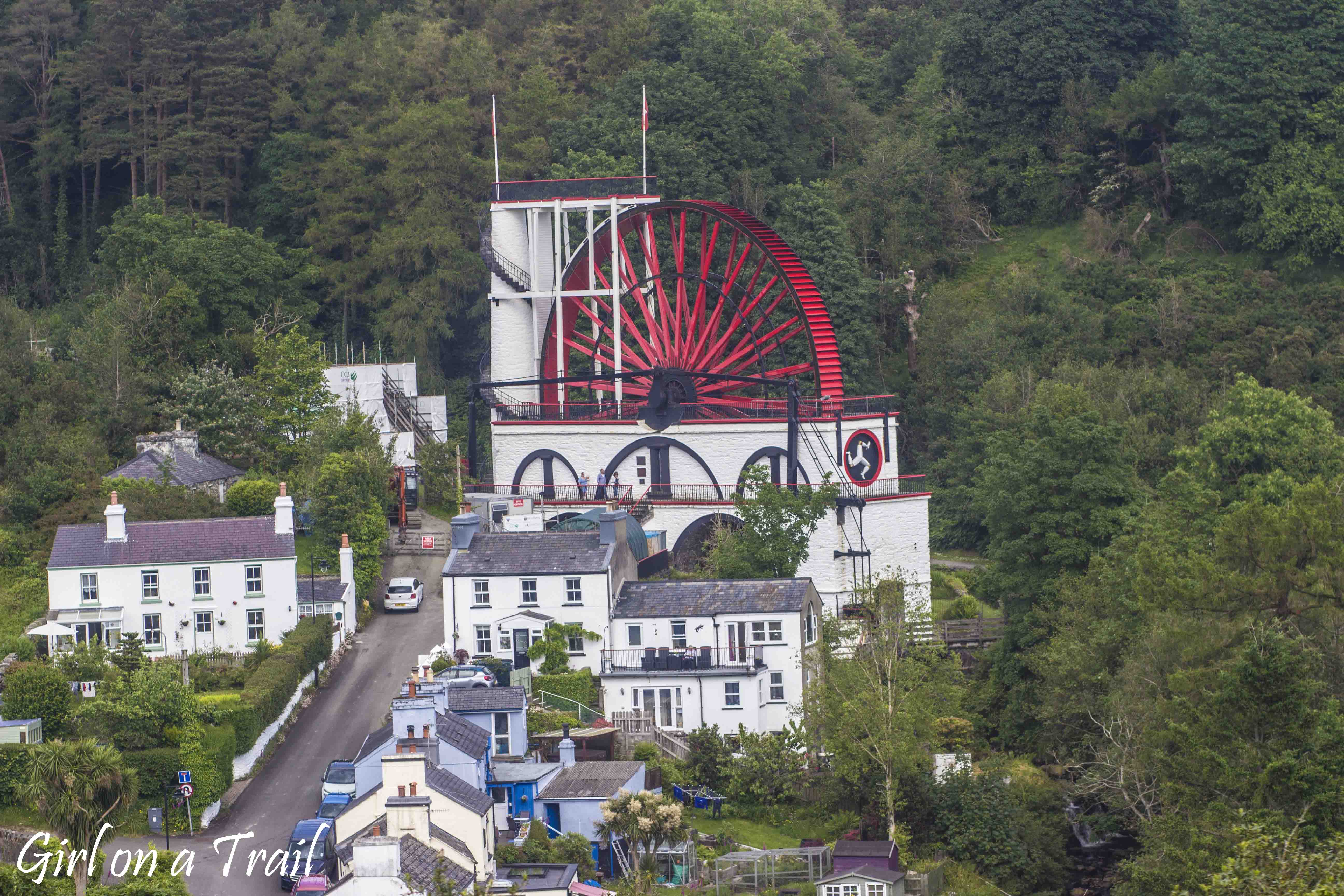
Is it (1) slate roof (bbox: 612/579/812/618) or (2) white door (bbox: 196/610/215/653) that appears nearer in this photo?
(1) slate roof (bbox: 612/579/812/618)

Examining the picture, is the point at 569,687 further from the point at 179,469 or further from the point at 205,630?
the point at 179,469

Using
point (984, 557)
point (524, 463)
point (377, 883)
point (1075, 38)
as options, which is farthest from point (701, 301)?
point (377, 883)

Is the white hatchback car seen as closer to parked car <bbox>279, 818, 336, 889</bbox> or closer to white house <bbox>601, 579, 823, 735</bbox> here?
white house <bbox>601, 579, 823, 735</bbox>

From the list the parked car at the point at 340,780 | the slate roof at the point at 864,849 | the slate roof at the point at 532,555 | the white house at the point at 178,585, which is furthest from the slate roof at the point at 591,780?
the white house at the point at 178,585

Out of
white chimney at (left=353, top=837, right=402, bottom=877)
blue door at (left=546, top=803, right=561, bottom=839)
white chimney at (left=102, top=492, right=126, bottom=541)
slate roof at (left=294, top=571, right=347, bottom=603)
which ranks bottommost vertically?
blue door at (left=546, top=803, right=561, bottom=839)

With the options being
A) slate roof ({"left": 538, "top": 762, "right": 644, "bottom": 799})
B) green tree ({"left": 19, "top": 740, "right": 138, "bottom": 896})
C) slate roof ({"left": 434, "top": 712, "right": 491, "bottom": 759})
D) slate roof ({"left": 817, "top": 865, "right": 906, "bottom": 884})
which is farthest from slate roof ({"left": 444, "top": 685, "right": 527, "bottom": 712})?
green tree ({"left": 19, "top": 740, "right": 138, "bottom": 896})

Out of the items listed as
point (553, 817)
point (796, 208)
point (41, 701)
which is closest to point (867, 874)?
point (553, 817)

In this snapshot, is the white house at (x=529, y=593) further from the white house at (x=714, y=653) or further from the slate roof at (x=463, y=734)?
the slate roof at (x=463, y=734)

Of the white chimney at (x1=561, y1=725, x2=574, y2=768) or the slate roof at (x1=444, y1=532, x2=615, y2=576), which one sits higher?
the slate roof at (x1=444, y1=532, x2=615, y2=576)
